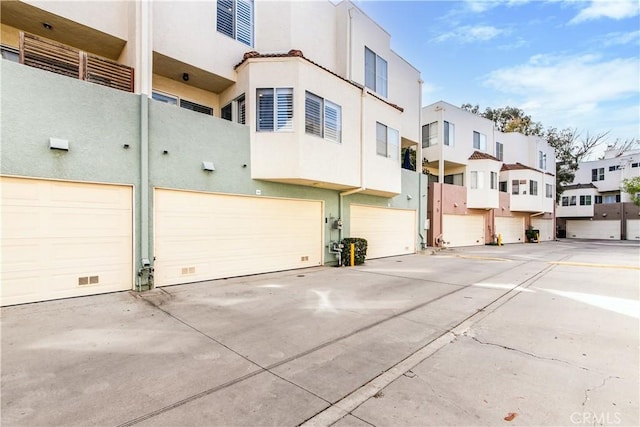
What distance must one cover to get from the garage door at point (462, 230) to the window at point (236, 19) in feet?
52.3

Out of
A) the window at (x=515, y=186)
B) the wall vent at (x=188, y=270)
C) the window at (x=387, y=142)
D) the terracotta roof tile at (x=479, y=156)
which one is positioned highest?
the terracotta roof tile at (x=479, y=156)

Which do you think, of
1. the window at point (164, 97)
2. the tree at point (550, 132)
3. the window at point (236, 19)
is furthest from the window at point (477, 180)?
the window at point (164, 97)

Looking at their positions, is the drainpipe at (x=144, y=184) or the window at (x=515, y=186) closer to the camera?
the drainpipe at (x=144, y=184)

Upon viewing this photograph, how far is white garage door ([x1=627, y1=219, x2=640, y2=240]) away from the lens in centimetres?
3195

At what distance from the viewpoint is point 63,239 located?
5.94 meters

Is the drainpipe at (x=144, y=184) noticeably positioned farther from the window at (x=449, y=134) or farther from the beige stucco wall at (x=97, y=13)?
the window at (x=449, y=134)

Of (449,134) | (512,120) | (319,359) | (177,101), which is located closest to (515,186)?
(449,134)

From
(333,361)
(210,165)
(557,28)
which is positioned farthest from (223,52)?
(557,28)

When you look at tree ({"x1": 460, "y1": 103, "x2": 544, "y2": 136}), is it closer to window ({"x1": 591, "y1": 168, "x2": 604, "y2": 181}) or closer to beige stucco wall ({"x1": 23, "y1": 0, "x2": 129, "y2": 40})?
window ({"x1": 591, "y1": 168, "x2": 604, "y2": 181})

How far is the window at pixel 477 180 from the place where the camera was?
70.5 feet

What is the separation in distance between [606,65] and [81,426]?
2279 centimetres

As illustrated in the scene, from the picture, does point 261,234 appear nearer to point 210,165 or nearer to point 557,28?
point 210,165

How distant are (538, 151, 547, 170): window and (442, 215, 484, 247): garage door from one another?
11362 millimetres

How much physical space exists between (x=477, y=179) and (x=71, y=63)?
75.7ft
